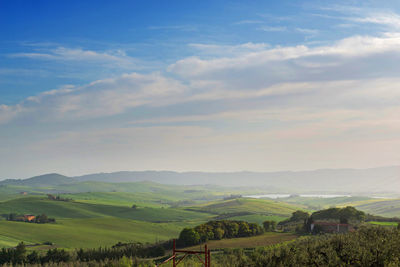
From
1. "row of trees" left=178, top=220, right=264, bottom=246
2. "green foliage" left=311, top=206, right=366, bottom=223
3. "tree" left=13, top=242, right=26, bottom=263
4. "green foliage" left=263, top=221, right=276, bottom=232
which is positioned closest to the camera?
"tree" left=13, top=242, right=26, bottom=263

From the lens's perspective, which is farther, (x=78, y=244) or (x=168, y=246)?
(x=78, y=244)

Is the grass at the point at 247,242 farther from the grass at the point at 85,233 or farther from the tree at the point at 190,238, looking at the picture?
the grass at the point at 85,233

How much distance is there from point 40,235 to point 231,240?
233ft

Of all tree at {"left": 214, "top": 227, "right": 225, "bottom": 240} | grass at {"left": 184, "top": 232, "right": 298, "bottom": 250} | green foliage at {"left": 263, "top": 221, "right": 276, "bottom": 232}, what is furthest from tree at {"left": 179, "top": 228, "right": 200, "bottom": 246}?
green foliage at {"left": 263, "top": 221, "right": 276, "bottom": 232}

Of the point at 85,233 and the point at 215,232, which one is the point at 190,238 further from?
the point at 85,233

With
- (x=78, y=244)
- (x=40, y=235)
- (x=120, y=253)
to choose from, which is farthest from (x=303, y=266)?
(x=40, y=235)

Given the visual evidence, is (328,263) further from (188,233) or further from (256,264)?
(188,233)

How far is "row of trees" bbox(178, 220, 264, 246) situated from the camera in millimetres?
102312

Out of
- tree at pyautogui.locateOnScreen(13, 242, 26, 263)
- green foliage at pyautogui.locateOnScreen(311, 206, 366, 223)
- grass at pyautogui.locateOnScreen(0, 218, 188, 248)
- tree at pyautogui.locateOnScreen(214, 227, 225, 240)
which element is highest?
green foliage at pyautogui.locateOnScreen(311, 206, 366, 223)

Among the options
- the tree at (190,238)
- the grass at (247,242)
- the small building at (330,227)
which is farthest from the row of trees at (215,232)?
the small building at (330,227)

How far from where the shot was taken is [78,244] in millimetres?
125812

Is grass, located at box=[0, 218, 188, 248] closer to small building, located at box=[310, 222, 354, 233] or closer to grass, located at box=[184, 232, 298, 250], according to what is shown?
grass, located at box=[184, 232, 298, 250]

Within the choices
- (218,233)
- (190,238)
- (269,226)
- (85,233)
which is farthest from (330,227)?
(85,233)

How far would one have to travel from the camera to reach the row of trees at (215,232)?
10231cm
